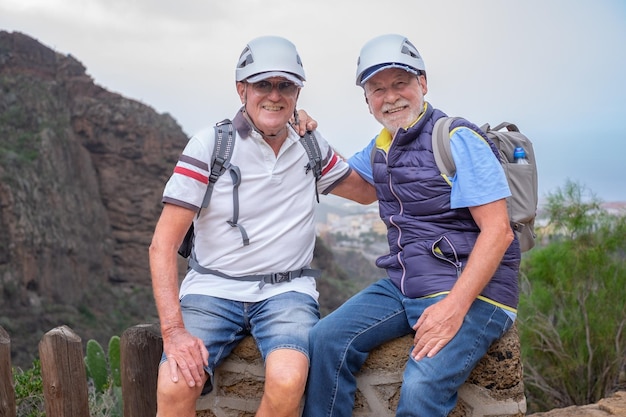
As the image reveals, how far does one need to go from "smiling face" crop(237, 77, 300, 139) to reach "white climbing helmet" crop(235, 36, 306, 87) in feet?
0.17

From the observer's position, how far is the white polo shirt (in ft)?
9.57

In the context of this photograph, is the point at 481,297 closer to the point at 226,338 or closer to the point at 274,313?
the point at 274,313

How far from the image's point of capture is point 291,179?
3.04m

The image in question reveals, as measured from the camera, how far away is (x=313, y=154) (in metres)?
3.13

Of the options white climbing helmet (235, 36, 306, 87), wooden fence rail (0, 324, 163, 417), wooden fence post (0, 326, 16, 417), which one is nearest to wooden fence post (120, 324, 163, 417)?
wooden fence rail (0, 324, 163, 417)

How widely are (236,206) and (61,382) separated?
1.07 meters

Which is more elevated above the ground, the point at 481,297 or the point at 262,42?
the point at 262,42

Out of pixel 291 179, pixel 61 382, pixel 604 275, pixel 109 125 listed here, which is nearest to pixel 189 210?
pixel 291 179

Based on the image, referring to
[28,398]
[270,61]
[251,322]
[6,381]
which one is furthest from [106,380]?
[270,61]

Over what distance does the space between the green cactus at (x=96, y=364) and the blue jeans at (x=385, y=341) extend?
10.9 feet

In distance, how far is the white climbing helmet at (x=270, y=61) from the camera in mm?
2906

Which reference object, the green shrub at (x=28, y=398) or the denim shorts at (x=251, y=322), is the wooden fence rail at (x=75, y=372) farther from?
the green shrub at (x=28, y=398)

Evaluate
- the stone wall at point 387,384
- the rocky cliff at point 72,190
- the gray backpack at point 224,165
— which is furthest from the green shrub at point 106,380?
the rocky cliff at point 72,190

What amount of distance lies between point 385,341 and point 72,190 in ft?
129
